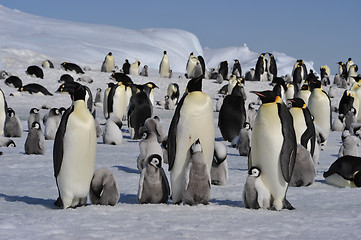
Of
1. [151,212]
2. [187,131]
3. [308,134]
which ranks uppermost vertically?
[187,131]

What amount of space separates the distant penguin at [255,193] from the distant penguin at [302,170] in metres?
1.52

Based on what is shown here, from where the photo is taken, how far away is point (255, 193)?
16.3 feet

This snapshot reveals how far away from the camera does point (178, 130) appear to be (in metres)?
5.26

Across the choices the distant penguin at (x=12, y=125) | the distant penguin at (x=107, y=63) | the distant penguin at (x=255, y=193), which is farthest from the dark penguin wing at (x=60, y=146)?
the distant penguin at (x=107, y=63)

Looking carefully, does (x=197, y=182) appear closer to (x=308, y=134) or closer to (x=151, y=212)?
(x=151, y=212)

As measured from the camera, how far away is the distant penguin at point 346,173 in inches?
260

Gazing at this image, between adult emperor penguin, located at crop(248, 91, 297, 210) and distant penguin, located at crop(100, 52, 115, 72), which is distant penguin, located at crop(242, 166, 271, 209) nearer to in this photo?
adult emperor penguin, located at crop(248, 91, 297, 210)

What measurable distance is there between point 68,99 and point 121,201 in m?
15.9

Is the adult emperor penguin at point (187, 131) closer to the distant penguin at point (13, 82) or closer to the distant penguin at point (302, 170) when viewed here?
the distant penguin at point (302, 170)

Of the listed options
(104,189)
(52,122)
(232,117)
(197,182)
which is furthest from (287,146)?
(52,122)

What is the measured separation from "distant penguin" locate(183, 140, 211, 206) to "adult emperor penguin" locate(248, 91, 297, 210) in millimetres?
470

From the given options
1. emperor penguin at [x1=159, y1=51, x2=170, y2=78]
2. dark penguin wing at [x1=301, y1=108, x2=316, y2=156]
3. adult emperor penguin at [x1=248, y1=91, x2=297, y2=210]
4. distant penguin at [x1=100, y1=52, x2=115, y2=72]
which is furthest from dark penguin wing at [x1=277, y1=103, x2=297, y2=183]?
distant penguin at [x1=100, y1=52, x2=115, y2=72]

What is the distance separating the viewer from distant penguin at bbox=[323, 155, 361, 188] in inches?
260

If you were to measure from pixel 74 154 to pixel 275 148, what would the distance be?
5.49 ft
